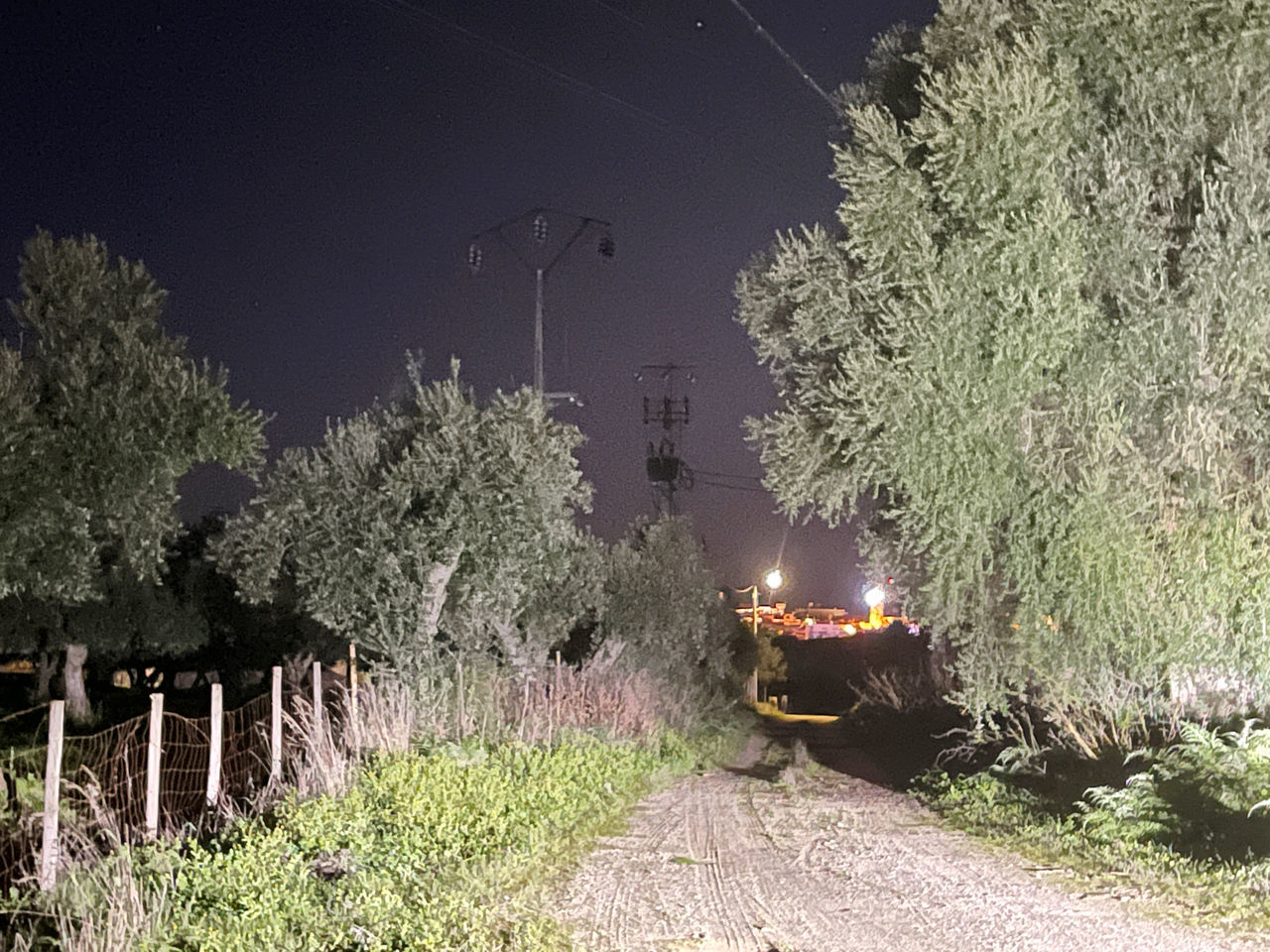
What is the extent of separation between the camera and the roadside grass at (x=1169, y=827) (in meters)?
8.84

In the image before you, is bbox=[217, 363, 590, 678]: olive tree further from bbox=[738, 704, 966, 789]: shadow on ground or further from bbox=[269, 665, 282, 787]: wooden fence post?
bbox=[738, 704, 966, 789]: shadow on ground

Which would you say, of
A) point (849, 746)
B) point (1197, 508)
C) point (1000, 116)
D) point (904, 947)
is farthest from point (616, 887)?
point (849, 746)

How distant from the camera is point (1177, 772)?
11.6 meters

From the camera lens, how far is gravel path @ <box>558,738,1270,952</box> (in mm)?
7941

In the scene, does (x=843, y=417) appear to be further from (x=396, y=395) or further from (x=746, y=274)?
(x=396, y=395)

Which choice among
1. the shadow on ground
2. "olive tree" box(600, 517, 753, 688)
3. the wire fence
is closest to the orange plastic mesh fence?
the wire fence

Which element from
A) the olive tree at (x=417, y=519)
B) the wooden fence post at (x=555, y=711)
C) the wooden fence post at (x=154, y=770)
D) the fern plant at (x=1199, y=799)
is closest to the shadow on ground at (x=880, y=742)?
the wooden fence post at (x=555, y=711)

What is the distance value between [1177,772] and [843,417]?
4363 mm

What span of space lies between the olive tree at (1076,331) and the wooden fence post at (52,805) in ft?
23.4

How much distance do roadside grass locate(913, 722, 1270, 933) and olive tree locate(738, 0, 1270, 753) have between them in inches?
34.6

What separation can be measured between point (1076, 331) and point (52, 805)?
9.00 m

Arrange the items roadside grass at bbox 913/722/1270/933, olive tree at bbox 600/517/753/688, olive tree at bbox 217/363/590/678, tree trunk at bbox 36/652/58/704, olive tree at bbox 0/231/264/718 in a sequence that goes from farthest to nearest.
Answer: tree trunk at bbox 36/652/58/704, olive tree at bbox 600/517/753/688, olive tree at bbox 217/363/590/678, olive tree at bbox 0/231/264/718, roadside grass at bbox 913/722/1270/933

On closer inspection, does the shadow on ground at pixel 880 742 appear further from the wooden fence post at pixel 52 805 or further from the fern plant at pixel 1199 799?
the wooden fence post at pixel 52 805

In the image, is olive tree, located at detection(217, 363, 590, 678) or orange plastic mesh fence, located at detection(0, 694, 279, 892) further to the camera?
olive tree, located at detection(217, 363, 590, 678)
